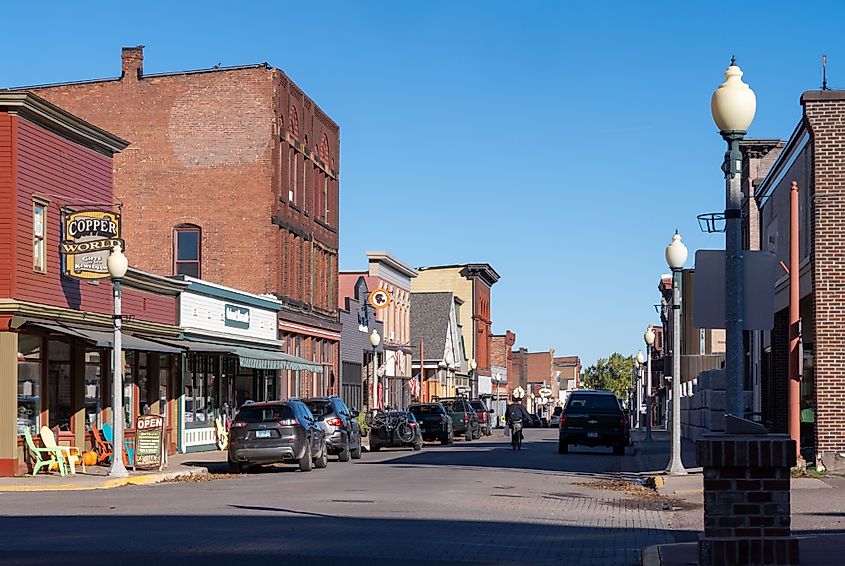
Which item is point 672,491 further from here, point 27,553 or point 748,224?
point 748,224

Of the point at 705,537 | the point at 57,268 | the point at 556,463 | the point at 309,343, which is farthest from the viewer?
the point at 309,343

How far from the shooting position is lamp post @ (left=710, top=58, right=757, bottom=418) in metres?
10.4

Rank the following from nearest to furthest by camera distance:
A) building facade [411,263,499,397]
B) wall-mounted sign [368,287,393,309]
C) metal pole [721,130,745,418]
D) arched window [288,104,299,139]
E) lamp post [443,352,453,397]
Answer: metal pole [721,130,745,418] < arched window [288,104,299,139] < wall-mounted sign [368,287,393,309] < lamp post [443,352,453,397] < building facade [411,263,499,397]

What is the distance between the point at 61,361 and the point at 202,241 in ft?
61.2

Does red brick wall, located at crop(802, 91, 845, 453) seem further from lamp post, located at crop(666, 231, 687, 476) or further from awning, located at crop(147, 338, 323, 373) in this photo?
awning, located at crop(147, 338, 323, 373)

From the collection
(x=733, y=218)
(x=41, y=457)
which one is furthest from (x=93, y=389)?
(x=733, y=218)

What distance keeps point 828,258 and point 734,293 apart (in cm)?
1544

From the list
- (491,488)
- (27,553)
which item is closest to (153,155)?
(491,488)

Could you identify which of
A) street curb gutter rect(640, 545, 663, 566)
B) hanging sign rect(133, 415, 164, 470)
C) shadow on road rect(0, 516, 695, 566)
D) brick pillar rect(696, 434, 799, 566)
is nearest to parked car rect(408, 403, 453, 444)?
hanging sign rect(133, 415, 164, 470)

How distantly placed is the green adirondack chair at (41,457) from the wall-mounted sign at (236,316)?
15.7 m

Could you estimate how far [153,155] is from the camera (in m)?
48.8

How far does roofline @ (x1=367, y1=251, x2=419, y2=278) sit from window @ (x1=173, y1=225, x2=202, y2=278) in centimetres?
2078

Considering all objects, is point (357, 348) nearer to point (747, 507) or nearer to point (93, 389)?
point (93, 389)

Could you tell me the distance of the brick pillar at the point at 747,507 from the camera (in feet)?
32.8
